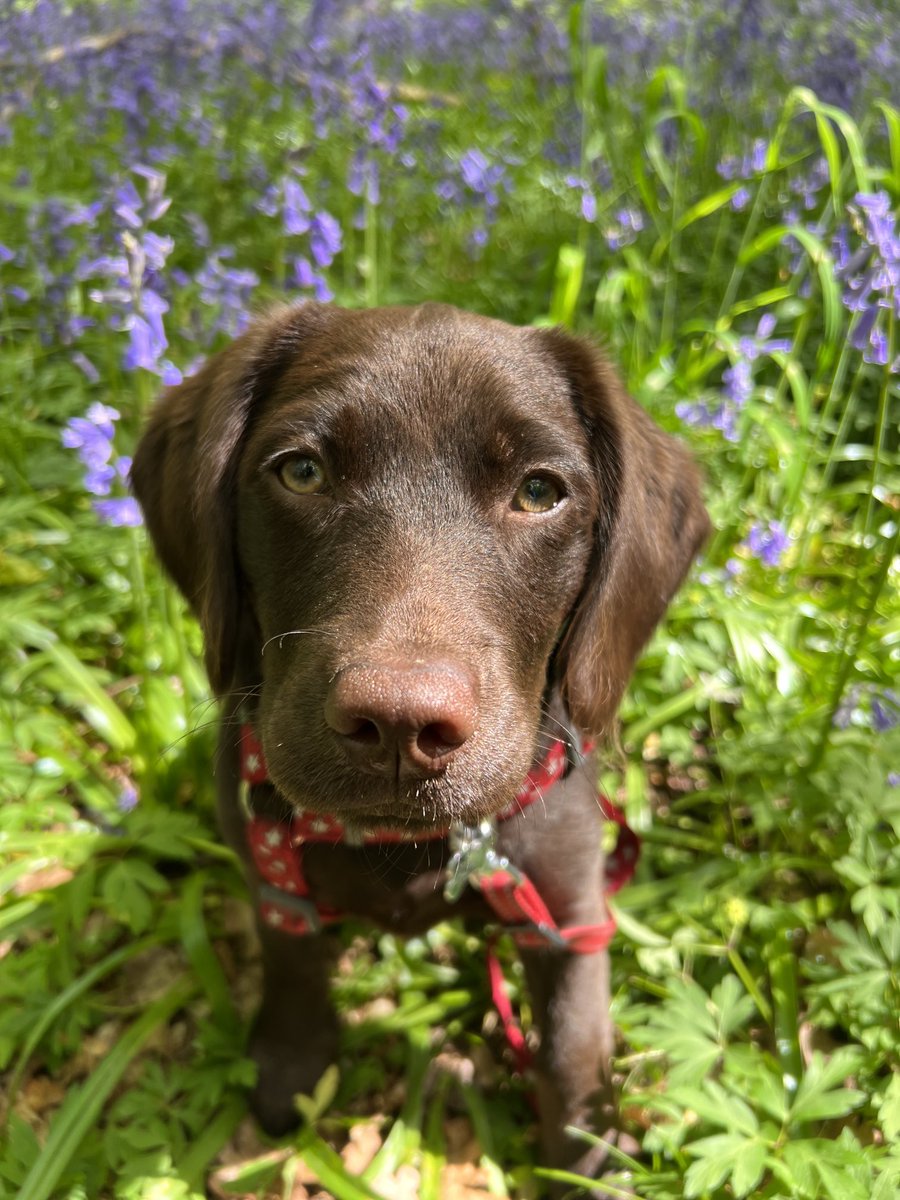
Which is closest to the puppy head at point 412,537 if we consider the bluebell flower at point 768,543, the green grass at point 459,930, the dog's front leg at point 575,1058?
the green grass at point 459,930

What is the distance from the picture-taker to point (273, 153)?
16.2ft

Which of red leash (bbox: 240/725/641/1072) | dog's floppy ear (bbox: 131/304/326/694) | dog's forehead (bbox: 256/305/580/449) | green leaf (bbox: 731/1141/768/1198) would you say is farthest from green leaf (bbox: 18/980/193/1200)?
dog's forehead (bbox: 256/305/580/449)

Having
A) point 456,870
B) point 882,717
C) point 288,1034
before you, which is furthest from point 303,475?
point 882,717

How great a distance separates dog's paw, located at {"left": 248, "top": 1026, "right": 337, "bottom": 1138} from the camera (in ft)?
6.77

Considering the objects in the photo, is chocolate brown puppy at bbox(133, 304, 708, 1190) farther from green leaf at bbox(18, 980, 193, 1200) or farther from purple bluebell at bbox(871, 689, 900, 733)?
purple bluebell at bbox(871, 689, 900, 733)

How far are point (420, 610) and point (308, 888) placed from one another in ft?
2.68

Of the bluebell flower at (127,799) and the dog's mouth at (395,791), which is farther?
the bluebell flower at (127,799)

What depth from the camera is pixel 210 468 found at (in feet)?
5.62

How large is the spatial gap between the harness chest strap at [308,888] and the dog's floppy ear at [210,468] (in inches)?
11.0

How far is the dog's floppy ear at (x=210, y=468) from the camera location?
5.67 ft

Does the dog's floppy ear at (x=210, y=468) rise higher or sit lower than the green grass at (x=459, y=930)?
higher

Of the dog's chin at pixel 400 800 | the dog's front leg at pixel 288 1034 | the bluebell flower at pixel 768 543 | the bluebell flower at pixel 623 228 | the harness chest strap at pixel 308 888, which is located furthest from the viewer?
the bluebell flower at pixel 623 228

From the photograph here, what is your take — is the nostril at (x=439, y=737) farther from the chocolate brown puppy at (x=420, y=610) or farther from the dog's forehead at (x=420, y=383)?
the dog's forehead at (x=420, y=383)

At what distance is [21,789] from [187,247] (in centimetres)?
327
